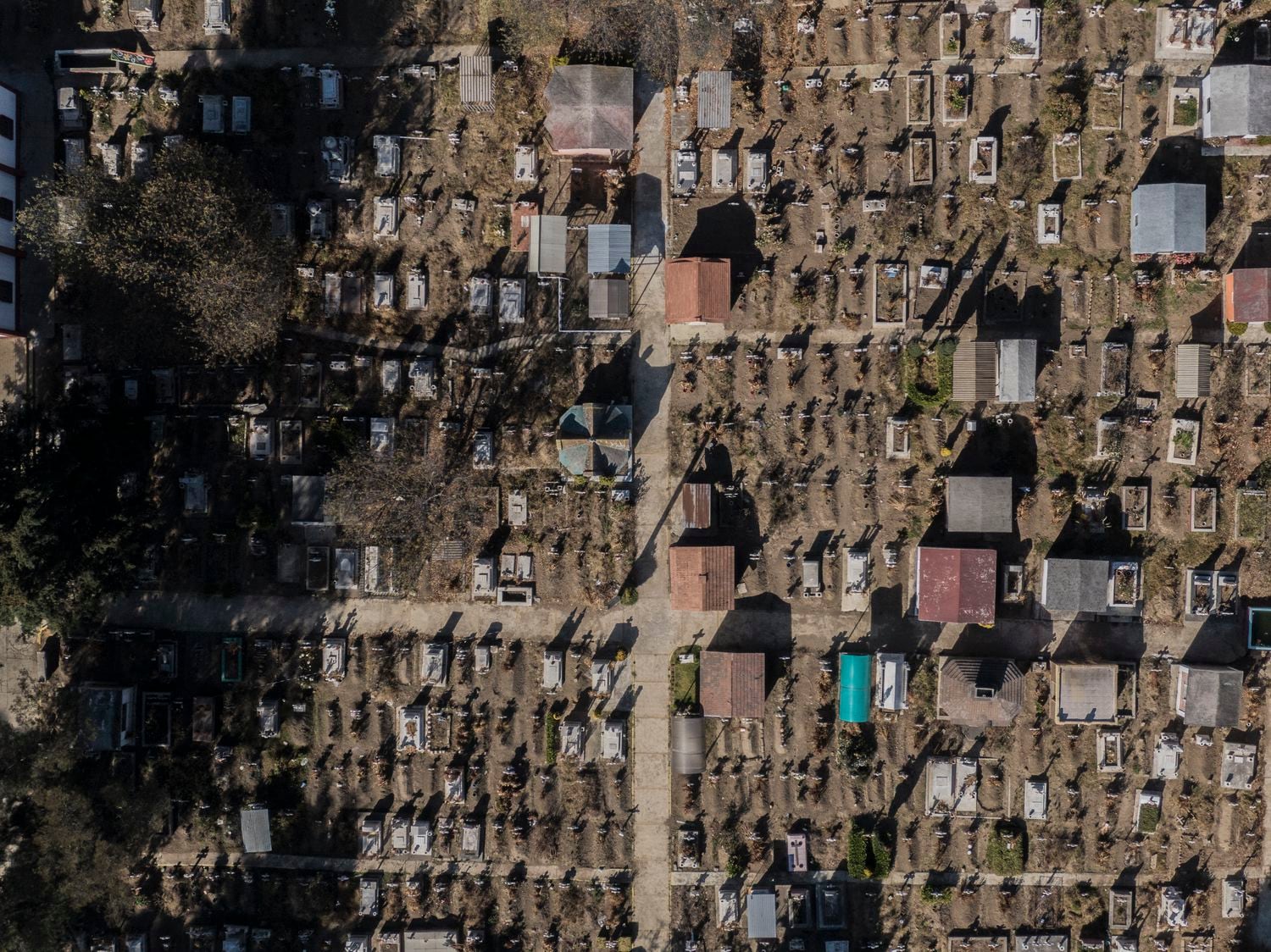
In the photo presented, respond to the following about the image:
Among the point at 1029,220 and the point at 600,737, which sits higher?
the point at 1029,220

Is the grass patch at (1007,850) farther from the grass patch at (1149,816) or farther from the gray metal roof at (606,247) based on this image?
the gray metal roof at (606,247)

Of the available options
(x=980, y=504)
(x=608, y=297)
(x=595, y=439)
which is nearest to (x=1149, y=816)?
(x=980, y=504)

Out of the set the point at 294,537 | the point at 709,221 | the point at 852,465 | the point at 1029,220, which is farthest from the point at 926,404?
the point at 294,537

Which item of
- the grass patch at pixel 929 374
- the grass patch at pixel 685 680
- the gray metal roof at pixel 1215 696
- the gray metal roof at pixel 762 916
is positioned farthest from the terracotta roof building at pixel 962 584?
the gray metal roof at pixel 762 916

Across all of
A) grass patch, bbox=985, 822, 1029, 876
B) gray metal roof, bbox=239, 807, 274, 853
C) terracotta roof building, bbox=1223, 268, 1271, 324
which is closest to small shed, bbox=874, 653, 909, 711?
grass patch, bbox=985, 822, 1029, 876

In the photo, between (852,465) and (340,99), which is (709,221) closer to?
(852,465)

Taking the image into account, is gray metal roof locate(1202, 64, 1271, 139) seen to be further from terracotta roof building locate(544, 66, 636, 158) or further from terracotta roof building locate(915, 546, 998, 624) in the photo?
terracotta roof building locate(544, 66, 636, 158)
